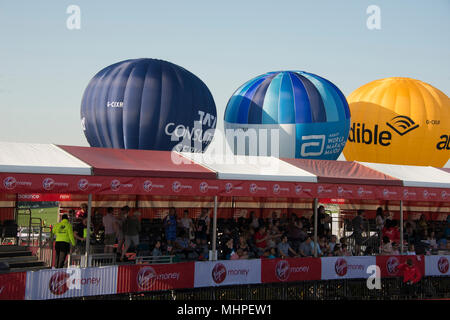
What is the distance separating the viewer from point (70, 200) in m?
23.9

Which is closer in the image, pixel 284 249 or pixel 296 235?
pixel 284 249

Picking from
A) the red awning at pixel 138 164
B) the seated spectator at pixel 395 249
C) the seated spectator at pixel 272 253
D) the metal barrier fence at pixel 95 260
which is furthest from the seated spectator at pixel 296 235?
the metal barrier fence at pixel 95 260

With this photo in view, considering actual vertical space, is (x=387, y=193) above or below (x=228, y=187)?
below

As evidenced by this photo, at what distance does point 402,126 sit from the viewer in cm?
3206

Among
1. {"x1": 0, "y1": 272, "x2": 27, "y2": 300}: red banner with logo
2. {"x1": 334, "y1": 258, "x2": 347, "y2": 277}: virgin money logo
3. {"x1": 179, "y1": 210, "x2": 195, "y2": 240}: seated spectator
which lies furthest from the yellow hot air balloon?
{"x1": 0, "y1": 272, "x2": 27, "y2": 300}: red banner with logo

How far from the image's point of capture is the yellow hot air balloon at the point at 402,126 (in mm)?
32125

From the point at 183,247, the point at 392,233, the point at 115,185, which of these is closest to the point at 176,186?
the point at 115,185

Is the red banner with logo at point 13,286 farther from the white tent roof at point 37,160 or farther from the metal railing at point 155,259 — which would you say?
the metal railing at point 155,259

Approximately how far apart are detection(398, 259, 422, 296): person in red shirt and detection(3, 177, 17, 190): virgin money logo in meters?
11.0

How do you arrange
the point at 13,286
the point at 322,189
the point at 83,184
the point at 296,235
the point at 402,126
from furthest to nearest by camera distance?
the point at 402,126 → the point at 296,235 → the point at 322,189 → the point at 83,184 → the point at 13,286

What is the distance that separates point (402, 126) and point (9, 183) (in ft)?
75.4

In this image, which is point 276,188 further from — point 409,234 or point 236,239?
point 409,234
